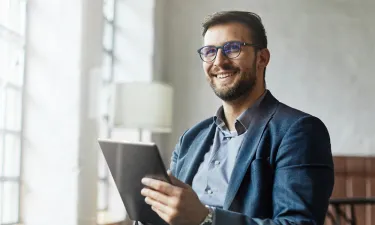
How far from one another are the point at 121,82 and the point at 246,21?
1634 millimetres

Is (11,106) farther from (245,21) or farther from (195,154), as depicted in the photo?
(245,21)

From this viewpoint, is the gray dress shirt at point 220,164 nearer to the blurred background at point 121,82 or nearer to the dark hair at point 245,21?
the dark hair at point 245,21

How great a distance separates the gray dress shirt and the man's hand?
10.5 inches

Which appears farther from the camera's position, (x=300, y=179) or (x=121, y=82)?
(x=121, y=82)

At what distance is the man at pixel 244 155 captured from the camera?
4.05 ft

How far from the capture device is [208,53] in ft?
5.19

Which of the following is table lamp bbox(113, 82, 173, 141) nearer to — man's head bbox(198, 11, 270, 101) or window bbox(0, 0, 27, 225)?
window bbox(0, 0, 27, 225)

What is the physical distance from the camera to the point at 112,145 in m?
1.38

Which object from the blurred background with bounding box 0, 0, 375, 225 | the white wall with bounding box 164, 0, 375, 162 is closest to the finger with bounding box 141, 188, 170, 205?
the blurred background with bounding box 0, 0, 375, 225

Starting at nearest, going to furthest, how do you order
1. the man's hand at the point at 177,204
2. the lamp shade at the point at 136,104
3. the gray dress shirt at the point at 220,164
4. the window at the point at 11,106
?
the man's hand at the point at 177,204 < the gray dress shirt at the point at 220,164 < the window at the point at 11,106 < the lamp shade at the point at 136,104

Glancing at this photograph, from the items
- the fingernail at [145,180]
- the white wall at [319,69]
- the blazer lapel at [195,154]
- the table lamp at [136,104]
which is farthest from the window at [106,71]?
the fingernail at [145,180]

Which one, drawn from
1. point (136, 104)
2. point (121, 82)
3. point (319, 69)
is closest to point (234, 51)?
point (136, 104)

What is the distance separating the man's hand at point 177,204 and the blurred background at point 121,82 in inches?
51.3

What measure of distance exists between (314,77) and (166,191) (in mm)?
Result: 2949
